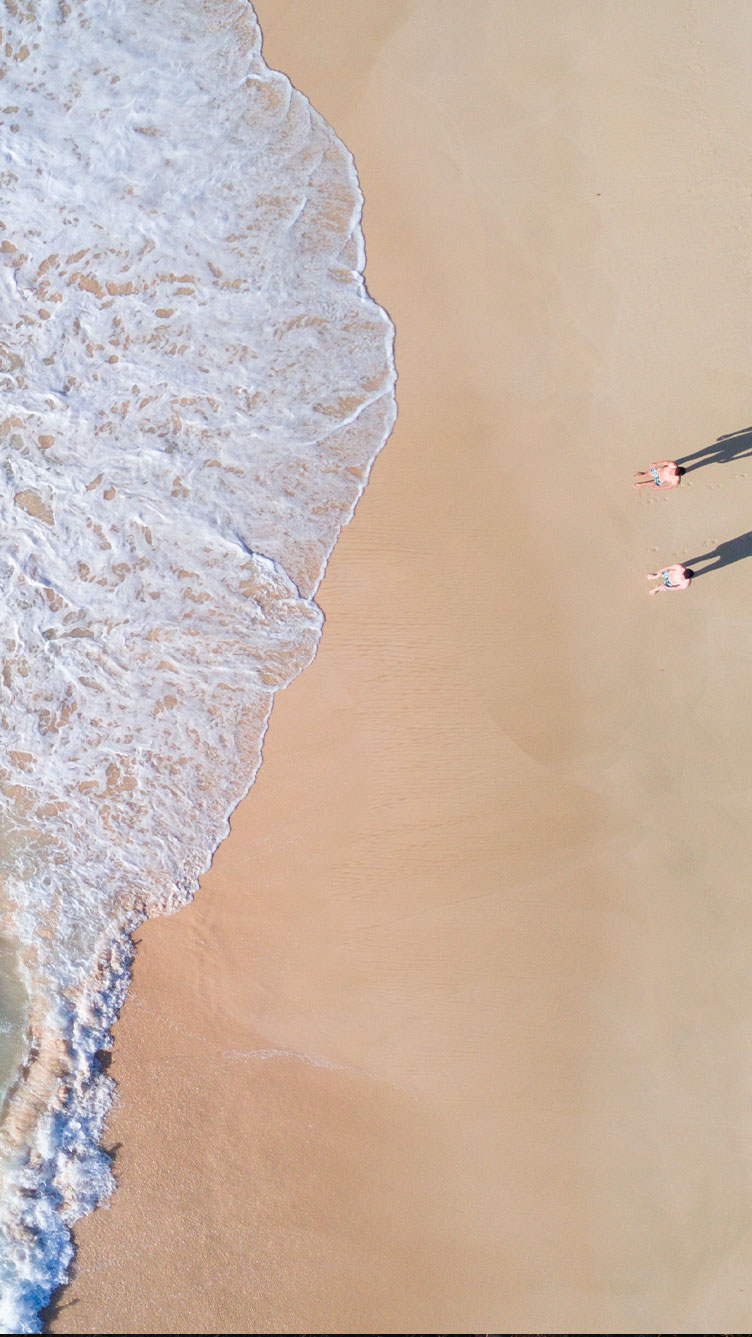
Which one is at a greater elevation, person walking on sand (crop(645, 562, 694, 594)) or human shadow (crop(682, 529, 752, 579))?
human shadow (crop(682, 529, 752, 579))

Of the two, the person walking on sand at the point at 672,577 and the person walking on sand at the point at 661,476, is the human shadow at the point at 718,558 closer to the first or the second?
the person walking on sand at the point at 672,577

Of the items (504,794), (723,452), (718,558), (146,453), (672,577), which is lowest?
(504,794)

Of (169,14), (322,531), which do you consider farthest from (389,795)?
(169,14)

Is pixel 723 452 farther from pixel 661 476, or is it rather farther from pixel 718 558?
pixel 718 558

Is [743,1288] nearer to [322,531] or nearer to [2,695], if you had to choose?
[322,531]

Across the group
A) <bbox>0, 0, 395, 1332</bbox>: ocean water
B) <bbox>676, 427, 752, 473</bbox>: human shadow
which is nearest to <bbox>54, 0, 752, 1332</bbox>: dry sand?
<bbox>676, 427, 752, 473</bbox>: human shadow

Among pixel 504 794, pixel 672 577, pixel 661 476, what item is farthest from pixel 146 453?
pixel 672 577

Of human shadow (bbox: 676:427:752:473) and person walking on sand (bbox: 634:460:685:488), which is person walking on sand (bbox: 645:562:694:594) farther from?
human shadow (bbox: 676:427:752:473)
